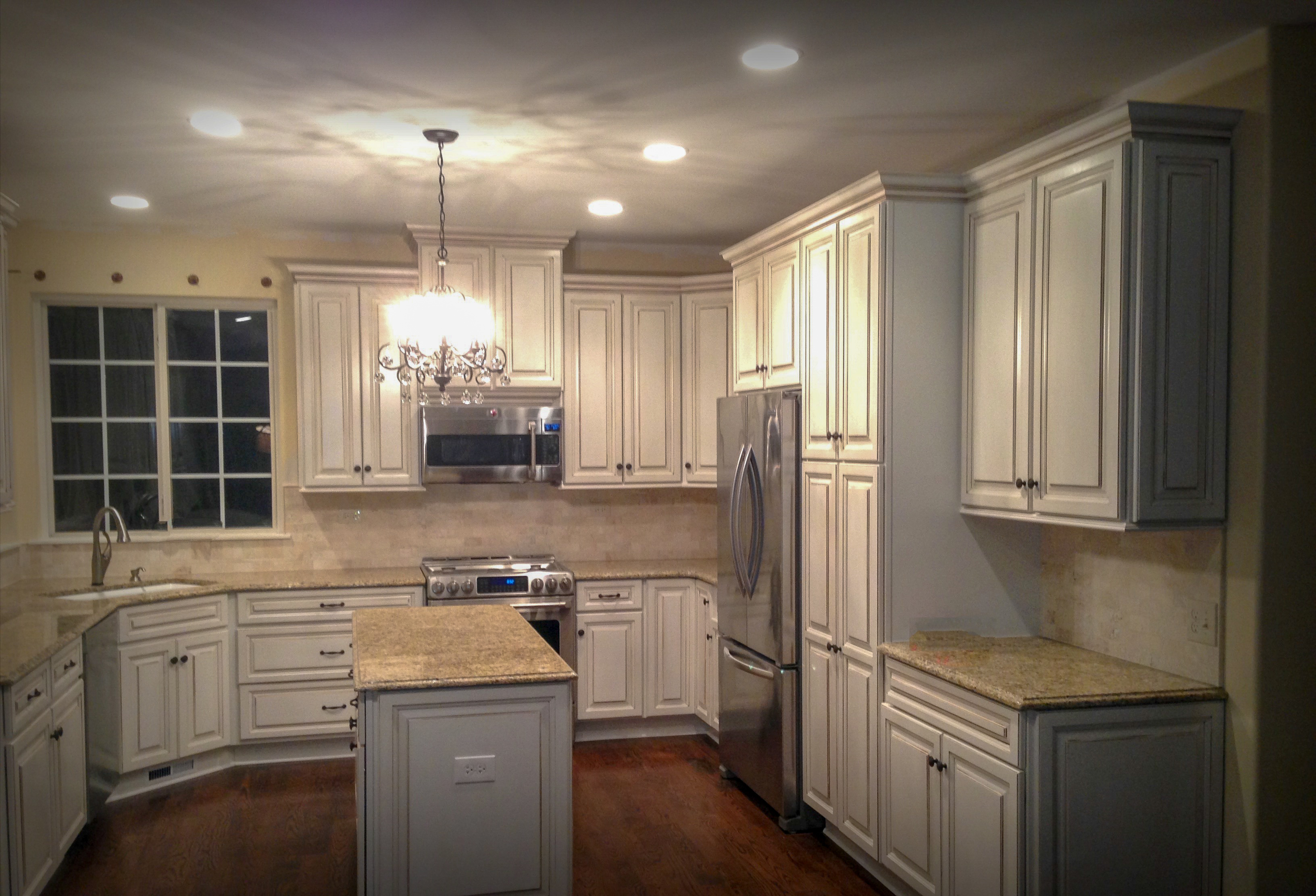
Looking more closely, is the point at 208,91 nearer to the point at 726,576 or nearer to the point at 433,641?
the point at 433,641

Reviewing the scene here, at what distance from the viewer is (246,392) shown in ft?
17.9

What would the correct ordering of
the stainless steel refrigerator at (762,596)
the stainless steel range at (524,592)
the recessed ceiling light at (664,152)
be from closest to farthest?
the recessed ceiling light at (664,152) → the stainless steel refrigerator at (762,596) → the stainless steel range at (524,592)

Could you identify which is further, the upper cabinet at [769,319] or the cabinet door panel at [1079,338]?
the upper cabinet at [769,319]

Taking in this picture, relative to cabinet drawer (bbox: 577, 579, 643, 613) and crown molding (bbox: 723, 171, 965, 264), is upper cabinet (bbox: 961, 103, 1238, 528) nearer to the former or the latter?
crown molding (bbox: 723, 171, 965, 264)

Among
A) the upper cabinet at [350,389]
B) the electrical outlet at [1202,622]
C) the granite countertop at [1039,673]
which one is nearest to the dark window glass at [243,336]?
the upper cabinet at [350,389]

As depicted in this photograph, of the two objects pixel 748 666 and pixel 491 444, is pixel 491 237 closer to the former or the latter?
pixel 491 444

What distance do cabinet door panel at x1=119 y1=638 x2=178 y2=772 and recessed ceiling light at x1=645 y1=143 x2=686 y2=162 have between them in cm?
309

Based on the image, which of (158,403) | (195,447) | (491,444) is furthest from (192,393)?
(491,444)

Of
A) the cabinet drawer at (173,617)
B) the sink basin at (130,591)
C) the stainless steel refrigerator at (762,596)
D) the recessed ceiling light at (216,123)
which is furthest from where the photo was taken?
the sink basin at (130,591)

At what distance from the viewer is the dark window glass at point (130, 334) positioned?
5262mm

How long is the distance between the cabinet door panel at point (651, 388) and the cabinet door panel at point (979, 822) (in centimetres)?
278

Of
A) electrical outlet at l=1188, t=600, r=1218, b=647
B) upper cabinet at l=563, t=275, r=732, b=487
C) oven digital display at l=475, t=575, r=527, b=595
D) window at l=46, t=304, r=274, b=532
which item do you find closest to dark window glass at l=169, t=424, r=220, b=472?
window at l=46, t=304, r=274, b=532

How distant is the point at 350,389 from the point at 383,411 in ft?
0.65

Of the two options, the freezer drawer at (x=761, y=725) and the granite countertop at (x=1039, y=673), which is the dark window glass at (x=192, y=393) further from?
the granite countertop at (x=1039, y=673)
